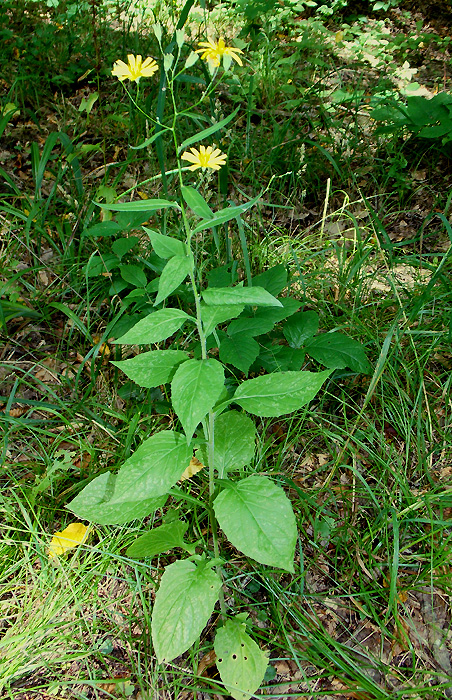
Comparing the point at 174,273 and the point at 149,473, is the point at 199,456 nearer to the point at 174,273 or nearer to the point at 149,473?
the point at 149,473

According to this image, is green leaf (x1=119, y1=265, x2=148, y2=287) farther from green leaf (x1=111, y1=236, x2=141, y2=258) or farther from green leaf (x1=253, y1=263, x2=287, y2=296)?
green leaf (x1=253, y1=263, x2=287, y2=296)

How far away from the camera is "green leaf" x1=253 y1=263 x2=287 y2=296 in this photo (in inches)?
71.8

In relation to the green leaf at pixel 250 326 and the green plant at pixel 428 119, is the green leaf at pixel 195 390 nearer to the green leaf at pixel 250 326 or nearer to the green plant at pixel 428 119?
the green leaf at pixel 250 326

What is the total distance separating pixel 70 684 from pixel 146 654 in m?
0.20

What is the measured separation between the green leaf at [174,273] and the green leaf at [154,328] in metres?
0.10

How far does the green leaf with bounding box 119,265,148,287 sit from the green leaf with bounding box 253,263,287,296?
426 millimetres

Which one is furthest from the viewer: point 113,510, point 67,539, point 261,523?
point 67,539

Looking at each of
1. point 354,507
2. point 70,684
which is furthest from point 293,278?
point 70,684

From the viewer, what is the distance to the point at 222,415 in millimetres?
1405

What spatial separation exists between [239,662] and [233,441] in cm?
53

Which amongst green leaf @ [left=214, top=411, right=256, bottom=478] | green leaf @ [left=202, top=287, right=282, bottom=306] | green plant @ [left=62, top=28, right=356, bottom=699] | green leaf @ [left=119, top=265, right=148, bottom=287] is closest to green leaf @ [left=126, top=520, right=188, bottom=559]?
green plant @ [left=62, top=28, right=356, bottom=699]

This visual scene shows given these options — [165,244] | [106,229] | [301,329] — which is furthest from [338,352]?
[106,229]

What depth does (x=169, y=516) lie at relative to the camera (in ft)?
5.00

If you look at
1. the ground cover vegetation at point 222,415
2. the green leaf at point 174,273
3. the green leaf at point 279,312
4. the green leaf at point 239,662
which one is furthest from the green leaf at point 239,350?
the green leaf at point 239,662
